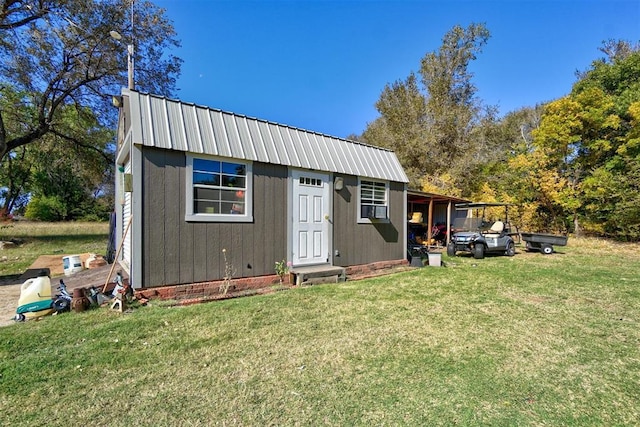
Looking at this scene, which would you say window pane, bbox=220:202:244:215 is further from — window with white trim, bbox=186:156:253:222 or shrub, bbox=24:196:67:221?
shrub, bbox=24:196:67:221

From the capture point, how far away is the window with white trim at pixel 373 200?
7242 millimetres

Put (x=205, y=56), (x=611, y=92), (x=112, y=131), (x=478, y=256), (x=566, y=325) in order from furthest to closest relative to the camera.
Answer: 1. (x=611, y=92)
2. (x=112, y=131)
3. (x=205, y=56)
4. (x=478, y=256)
5. (x=566, y=325)

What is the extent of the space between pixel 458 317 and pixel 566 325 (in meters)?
1.26

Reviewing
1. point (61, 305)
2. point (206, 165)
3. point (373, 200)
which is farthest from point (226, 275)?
point (373, 200)

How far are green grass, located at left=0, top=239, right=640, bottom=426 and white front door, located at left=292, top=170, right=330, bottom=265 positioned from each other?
1444mm

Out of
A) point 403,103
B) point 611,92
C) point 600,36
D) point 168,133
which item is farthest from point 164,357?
point 600,36

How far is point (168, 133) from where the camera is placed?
185 inches

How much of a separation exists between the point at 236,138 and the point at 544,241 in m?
10.9

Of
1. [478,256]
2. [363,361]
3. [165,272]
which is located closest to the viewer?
[363,361]

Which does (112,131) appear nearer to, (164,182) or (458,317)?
(164,182)

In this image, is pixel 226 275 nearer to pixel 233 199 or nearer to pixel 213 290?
pixel 213 290

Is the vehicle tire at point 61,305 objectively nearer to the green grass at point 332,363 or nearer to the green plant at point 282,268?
the green grass at point 332,363

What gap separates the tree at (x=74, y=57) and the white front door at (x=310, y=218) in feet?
26.6

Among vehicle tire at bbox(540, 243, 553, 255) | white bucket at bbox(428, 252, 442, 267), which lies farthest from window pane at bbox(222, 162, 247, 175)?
vehicle tire at bbox(540, 243, 553, 255)
